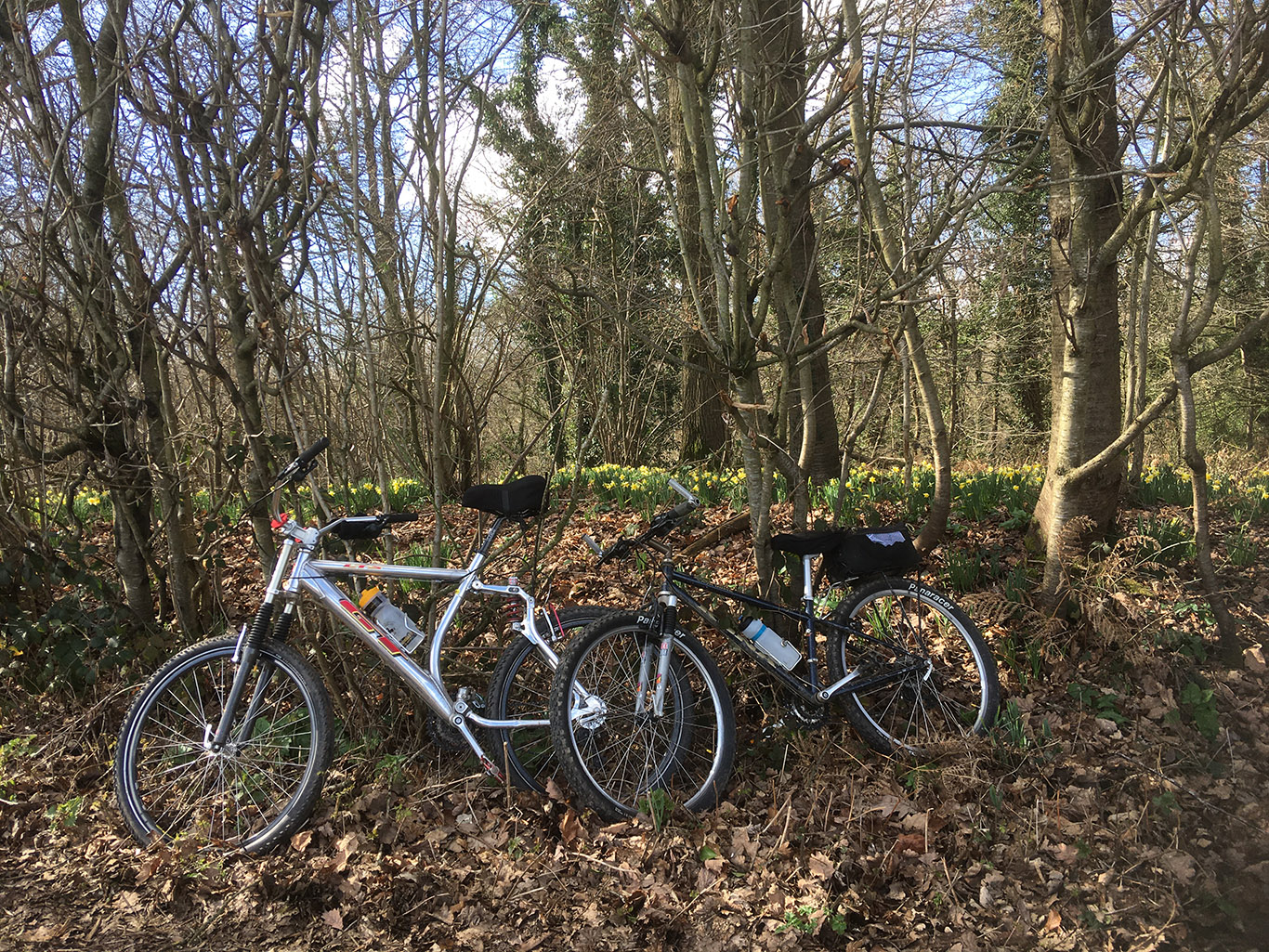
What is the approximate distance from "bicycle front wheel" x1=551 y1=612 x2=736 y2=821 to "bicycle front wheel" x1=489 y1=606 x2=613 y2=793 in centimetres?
19

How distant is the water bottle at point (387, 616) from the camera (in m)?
3.03

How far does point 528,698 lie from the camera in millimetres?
3262

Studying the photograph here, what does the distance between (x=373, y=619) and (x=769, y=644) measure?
159 cm

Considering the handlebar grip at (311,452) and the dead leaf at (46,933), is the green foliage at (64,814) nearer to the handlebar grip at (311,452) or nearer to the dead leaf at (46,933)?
the dead leaf at (46,933)

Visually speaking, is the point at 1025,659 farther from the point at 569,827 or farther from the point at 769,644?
the point at 569,827

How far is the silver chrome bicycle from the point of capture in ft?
9.53

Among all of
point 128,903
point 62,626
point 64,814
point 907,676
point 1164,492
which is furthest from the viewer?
point 1164,492

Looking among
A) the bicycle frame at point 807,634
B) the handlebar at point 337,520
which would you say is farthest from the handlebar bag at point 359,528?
the bicycle frame at point 807,634

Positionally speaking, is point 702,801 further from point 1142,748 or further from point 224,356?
point 224,356

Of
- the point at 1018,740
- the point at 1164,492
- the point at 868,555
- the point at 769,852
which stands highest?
the point at 868,555

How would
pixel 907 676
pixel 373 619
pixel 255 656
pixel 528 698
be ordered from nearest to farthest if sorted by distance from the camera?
pixel 255 656, pixel 373 619, pixel 528 698, pixel 907 676

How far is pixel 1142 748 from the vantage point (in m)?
3.22

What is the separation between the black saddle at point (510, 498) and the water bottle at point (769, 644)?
1023 mm

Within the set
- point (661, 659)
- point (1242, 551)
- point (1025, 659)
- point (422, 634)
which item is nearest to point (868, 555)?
point (661, 659)
